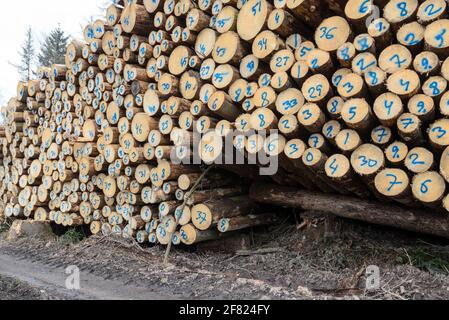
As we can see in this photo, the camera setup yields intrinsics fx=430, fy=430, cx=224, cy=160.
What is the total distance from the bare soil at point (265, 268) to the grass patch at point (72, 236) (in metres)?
0.60

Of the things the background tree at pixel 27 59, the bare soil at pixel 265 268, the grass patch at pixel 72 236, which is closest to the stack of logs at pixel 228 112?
the grass patch at pixel 72 236

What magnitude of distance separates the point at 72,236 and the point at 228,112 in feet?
11.2

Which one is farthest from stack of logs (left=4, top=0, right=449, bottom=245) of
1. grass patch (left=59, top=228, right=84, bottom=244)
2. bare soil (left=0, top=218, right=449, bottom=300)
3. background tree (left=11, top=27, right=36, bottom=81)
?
background tree (left=11, top=27, right=36, bottom=81)

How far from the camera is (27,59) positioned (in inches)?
1129

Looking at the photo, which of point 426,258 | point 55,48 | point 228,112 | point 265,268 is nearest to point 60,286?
point 265,268

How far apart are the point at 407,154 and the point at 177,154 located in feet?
8.51

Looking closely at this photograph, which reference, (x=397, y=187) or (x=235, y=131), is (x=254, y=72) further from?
(x=397, y=187)

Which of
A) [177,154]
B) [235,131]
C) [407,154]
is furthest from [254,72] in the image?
[407,154]

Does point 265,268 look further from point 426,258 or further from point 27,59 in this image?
point 27,59

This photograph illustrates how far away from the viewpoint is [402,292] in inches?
137

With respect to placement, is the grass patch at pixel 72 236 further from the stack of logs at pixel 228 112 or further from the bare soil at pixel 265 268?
the bare soil at pixel 265 268

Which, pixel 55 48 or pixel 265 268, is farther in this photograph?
pixel 55 48

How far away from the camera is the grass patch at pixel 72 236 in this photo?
21.0 feet

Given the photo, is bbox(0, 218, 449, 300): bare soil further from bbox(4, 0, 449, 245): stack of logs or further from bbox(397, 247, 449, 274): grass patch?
bbox(4, 0, 449, 245): stack of logs
